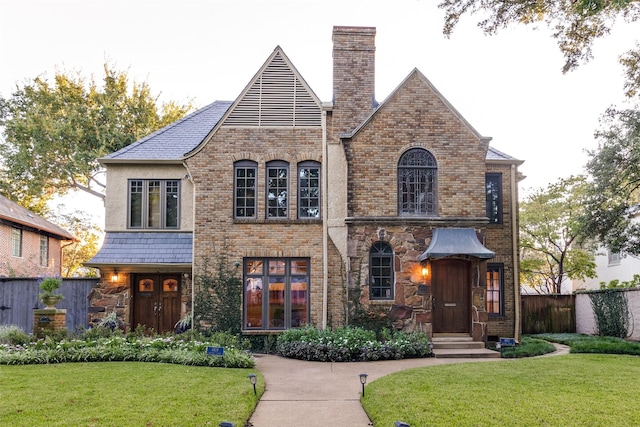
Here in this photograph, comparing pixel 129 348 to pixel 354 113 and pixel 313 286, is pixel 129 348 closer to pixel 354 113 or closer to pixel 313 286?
pixel 313 286

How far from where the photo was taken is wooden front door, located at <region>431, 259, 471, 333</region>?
1469 cm

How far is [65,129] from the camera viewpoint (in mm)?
27312

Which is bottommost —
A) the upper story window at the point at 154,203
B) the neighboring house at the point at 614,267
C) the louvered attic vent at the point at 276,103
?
the neighboring house at the point at 614,267

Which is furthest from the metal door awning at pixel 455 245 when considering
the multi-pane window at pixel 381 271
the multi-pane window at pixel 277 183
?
the multi-pane window at pixel 277 183

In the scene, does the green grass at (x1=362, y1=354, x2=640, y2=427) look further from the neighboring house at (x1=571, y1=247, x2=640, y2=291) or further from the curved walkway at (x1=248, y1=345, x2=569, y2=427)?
the neighboring house at (x1=571, y1=247, x2=640, y2=291)

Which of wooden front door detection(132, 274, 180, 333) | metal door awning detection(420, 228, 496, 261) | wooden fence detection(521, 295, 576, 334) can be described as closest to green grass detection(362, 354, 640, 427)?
metal door awning detection(420, 228, 496, 261)

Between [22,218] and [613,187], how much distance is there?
77.1 ft

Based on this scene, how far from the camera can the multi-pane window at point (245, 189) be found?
1548cm

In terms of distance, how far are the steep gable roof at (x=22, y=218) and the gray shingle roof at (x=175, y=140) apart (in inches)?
344

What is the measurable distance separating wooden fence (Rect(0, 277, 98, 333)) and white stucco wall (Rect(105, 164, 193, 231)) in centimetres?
262

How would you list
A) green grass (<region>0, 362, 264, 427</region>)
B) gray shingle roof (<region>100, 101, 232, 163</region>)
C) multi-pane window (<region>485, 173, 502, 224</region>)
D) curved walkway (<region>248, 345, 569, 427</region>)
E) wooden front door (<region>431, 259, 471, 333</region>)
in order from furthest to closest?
multi-pane window (<region>485, 173, 502, 224</region>), gray shingle roof (<region>100, 101, 232, 163</region>), wooden front door (<region>431, 259, 471, 333</region>), curved walkway (<region>248, 345, 569, 427</region>), green grass (<region>0, 362, 264, 427</region>)

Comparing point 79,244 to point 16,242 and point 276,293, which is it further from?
point 276,293

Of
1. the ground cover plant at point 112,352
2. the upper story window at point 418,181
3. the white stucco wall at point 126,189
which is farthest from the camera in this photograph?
the white stucco wall at point 126,189

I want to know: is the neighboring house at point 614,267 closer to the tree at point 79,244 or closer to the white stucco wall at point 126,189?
the white stucco wall at point 126,189
